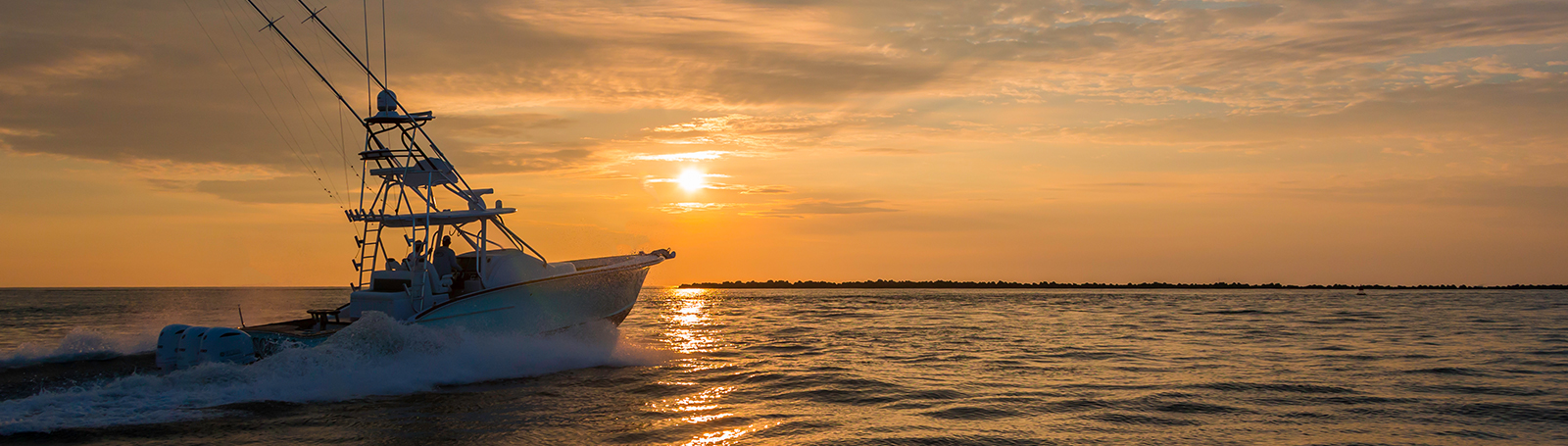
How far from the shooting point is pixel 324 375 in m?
13.6

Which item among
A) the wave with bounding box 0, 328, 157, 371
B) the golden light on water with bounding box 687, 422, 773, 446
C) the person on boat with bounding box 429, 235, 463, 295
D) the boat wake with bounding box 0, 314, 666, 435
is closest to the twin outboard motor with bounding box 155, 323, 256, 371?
the boat wake with bounding box 0, 314, 666, 435

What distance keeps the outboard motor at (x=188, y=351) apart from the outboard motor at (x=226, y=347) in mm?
86

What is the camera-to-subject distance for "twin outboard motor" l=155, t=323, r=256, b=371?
45.0 ft

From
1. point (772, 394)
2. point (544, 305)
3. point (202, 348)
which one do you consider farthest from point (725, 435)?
point (202, 348)

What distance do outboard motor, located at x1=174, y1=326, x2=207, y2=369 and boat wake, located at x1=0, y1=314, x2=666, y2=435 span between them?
38cm

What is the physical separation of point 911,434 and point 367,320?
9.71 meters

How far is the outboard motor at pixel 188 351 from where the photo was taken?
45.0 ft

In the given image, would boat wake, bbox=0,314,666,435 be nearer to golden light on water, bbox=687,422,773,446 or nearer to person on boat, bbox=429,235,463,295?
person on boat, bbox=429,235,463,295

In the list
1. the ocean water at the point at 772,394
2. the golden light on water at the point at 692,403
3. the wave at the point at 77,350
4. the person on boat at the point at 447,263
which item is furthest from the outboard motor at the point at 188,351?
the golden light on water at the point at 692,403

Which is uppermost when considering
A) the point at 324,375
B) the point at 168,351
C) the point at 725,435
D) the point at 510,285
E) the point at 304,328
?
the point at 510,285

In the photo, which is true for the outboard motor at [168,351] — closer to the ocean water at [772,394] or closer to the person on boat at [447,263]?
the ocean water at [772,394]

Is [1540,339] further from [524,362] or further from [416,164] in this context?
[416,164]

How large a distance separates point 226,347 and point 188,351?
607 millimetres

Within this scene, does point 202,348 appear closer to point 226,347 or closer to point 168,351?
point 226,347
